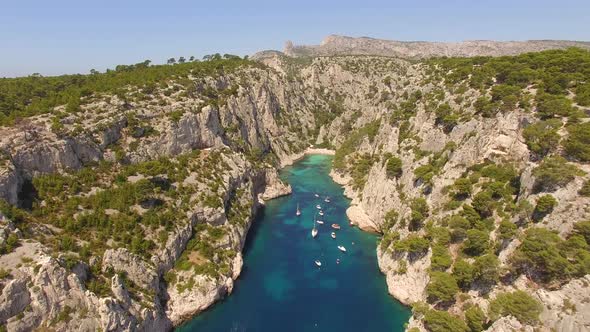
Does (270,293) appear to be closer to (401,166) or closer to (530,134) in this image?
(401,166)

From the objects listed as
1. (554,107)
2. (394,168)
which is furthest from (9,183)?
(554,107)

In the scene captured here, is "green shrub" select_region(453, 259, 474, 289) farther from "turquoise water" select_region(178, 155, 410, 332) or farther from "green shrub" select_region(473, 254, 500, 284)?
"turquoise water" select_region(178, 155, 410, 332)

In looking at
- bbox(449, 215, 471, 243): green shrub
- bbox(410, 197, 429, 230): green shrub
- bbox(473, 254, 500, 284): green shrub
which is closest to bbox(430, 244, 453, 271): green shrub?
bbox(449, 215, 471, 243): green shrub

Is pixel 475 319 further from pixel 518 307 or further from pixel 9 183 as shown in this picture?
pixel 9 183

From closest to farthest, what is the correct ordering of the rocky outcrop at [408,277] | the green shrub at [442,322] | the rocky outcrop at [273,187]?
the green shrub at [442,322] → the rocky outcrop at [408,277] → the rocky outcrop at [273,187]

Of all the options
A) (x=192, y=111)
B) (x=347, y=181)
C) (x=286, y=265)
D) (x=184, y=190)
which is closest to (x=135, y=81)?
(x=192, y=111)

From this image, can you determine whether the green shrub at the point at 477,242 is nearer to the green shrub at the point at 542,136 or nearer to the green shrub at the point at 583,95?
the green shrub at the point at 542,136

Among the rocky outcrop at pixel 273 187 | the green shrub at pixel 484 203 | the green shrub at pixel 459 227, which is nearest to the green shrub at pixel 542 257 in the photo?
the green shrub at pixel 484 203

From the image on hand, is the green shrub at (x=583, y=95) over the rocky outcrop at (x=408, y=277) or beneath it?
over
